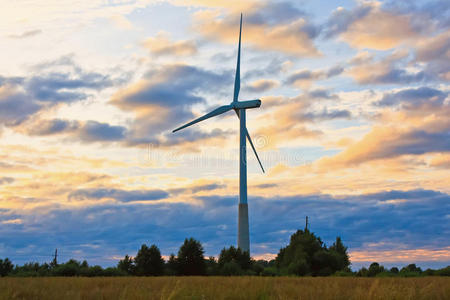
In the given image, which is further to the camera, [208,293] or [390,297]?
[208,293]

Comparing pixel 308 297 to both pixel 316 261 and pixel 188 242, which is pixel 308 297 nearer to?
pixel 188 242

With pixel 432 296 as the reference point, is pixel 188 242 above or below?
above

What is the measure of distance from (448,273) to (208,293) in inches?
2527

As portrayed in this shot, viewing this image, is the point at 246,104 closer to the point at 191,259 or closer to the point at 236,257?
the point at 236,257

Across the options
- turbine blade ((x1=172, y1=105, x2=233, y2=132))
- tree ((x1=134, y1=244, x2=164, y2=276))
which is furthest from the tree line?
turbine blade ((x1=172, y1=105, x2=233, y2=132))

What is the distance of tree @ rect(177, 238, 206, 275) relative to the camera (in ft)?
259

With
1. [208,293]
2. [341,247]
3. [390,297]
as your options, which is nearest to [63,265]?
[208,293]

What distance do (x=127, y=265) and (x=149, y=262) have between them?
12.7 feet

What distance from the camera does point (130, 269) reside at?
7806 cm

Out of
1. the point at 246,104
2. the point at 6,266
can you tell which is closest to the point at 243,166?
the point at 246,104

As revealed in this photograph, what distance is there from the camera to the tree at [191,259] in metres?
79.0

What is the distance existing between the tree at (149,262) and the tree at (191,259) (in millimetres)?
3128

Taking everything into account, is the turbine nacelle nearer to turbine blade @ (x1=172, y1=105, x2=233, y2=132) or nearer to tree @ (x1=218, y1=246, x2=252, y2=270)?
turbine blade @ (x1=172, y1=105, x2=233, y2=132)

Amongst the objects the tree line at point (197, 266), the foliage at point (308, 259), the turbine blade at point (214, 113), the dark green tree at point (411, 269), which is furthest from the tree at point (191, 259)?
the dark green tree at point (411, 269)
